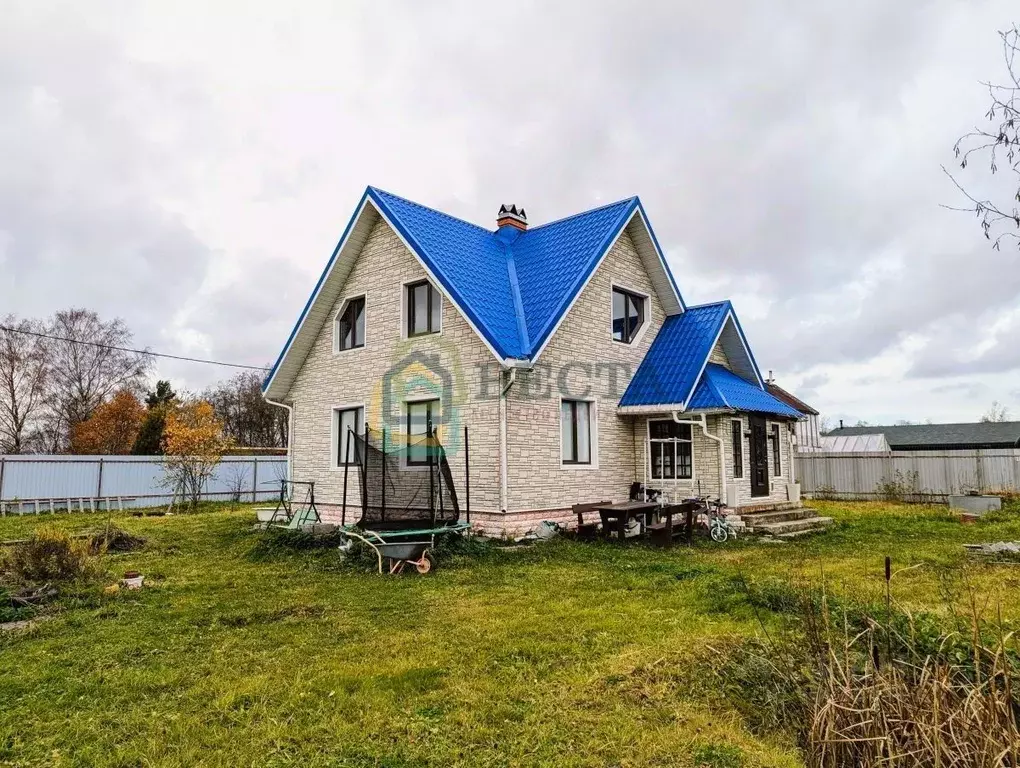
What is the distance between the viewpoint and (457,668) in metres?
4.62

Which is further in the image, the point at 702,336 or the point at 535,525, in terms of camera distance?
the point at 702,336

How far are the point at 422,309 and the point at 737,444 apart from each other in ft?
23.6

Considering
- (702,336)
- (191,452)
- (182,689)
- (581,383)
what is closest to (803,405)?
(702,336)

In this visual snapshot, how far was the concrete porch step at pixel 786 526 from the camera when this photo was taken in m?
12.8

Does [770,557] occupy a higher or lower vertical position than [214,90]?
lower

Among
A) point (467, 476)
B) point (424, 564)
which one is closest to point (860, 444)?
point (467, 476)

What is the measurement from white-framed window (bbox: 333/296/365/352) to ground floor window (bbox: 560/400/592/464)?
196 inches

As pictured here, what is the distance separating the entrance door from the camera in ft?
45.8

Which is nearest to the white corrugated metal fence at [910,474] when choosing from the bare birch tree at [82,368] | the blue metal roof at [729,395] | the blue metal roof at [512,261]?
the blue metal roof at [729,395]

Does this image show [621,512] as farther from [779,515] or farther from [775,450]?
[775,450]

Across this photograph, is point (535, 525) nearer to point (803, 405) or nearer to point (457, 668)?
point (457, 668)

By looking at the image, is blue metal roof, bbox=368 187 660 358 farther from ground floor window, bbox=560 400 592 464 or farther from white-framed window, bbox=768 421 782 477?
white-framed window, bbox=768 421 782 477

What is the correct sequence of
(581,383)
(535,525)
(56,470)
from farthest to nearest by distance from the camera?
(56,470) → (581,383) → (535,525)

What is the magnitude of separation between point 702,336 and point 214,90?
1039 cm
